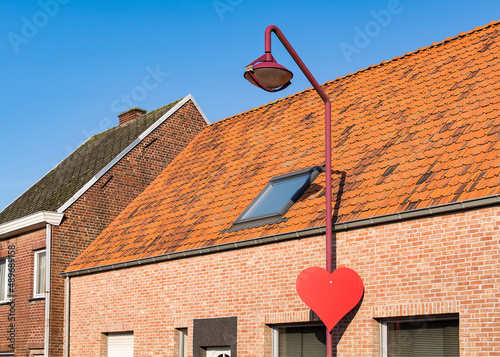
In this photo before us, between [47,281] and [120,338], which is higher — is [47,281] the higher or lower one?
the higher one

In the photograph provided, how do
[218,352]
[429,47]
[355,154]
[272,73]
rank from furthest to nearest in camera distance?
[429,47]
[218,352]
[355,154]
[272,73]

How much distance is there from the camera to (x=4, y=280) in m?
21.0

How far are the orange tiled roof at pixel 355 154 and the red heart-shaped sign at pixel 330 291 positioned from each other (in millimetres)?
1145

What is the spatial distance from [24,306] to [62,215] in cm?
283

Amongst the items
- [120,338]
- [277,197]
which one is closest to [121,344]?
[120,338]

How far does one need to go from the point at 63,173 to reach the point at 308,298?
14.7m

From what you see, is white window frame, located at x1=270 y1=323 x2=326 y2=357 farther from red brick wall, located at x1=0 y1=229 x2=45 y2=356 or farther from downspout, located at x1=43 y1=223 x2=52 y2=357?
red brick wall, located at x1=0 y1=229 x2=45 y2=356

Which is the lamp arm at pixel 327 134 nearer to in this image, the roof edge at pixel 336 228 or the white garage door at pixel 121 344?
the roof edge at pixel 336 228

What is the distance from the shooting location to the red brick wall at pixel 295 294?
9.39 meters

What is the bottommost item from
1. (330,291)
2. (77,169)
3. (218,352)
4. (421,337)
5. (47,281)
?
(218,352)

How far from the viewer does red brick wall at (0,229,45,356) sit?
18.8m

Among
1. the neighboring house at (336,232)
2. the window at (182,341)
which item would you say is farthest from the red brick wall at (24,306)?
the window at (182,341)

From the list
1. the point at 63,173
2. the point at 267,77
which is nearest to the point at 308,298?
the point at 267,77

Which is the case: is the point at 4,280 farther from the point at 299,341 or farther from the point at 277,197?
the point at 299,341
